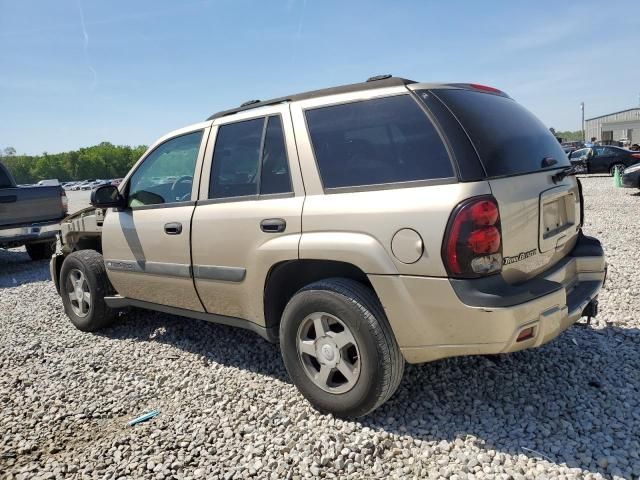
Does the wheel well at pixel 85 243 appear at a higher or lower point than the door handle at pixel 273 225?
lower

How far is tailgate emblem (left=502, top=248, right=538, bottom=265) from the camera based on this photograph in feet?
8.15

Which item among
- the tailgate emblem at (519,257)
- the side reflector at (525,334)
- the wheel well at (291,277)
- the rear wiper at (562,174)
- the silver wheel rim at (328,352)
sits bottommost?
the silver wheel rim at (328,352)

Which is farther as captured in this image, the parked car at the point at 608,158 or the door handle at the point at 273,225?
the parked car at the point at 608,158

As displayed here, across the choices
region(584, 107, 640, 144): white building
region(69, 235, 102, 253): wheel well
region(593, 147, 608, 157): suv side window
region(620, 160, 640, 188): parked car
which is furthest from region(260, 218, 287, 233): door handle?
region(584, 107, 640, 144): white building

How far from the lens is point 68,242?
516 cm

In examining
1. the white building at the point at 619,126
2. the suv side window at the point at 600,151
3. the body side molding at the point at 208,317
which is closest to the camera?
the body side molding at the point at 208,317

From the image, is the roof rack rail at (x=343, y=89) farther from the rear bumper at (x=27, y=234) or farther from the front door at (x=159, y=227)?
the rear bumper at (x=27, y=234)

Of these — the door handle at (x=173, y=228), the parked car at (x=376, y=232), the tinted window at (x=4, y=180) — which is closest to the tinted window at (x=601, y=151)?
the parked car at (x=376, y=232)

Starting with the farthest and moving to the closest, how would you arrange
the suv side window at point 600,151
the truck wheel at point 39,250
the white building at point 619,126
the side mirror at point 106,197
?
the white building at point 619,126
the suv side window at point 600,151
the truck wheel at point 39,250
the side mirror at point 106,197

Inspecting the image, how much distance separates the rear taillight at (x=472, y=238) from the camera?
7.74ft

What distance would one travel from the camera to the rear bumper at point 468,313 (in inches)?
93.4

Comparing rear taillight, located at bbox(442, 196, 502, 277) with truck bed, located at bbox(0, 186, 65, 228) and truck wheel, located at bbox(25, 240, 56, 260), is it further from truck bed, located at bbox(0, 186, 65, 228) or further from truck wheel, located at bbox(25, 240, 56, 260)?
truck wheel, located at bbox(25, 240, 56, 260)

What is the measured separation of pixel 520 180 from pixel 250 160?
174 centimetres

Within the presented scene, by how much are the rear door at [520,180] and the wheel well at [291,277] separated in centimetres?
87
